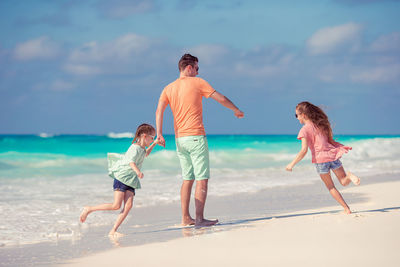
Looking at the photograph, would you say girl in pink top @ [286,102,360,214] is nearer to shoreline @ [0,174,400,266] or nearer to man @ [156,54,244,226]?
shoreline @ [0,174,400,266]

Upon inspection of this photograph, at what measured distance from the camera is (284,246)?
374 cm

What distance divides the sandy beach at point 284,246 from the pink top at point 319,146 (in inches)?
24.6

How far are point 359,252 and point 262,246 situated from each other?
74 cm

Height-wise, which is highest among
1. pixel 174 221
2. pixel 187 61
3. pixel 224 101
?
pixel 187 61

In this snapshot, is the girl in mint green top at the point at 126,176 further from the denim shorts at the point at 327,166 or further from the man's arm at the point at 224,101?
the denim shorts at the point at 327,166

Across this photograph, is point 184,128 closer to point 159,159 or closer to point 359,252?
point 359,252

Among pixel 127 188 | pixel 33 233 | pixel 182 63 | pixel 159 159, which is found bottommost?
pixel 33 233

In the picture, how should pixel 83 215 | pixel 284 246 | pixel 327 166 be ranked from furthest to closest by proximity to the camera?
pixel 327 166 → pixel 83 215 → pixel 284 246

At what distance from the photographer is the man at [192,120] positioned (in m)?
5.11

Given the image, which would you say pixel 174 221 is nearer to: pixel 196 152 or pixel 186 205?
pixel 186 205

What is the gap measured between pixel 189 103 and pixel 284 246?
6.54 feet

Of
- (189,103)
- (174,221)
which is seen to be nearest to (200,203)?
(174,221)

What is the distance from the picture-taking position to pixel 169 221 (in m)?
5.74

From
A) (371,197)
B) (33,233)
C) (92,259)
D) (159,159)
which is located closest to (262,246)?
(92,259)
